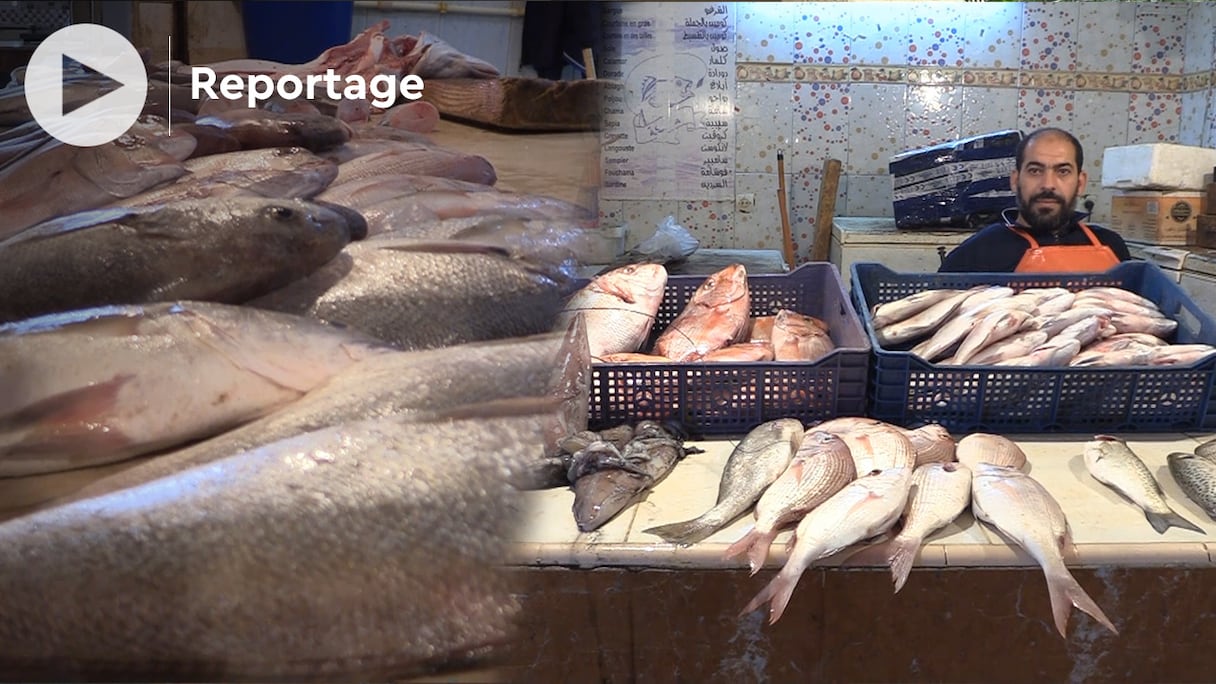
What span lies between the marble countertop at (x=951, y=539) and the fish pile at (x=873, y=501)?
0.7 inches

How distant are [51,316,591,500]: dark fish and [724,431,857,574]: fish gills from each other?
0.41 meters

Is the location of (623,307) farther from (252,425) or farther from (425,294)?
(252,425)

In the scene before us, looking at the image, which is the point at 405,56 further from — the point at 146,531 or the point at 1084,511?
the point at 1084,511

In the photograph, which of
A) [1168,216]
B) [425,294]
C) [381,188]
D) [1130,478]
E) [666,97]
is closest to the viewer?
[425,294]

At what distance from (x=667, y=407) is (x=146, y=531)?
3.31ft

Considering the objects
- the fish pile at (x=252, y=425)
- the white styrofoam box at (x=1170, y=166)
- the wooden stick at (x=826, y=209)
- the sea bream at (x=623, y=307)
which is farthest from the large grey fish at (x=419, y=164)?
the wooden stick at (x=826, y=209)

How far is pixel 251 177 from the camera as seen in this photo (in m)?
0.99

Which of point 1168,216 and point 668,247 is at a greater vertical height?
point 1168,216

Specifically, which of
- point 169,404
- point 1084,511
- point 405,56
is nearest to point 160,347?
point 169,404

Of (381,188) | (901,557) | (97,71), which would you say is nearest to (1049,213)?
(901,557)

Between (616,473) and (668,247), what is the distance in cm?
250

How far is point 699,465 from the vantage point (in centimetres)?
138

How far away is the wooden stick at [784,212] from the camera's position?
425cm

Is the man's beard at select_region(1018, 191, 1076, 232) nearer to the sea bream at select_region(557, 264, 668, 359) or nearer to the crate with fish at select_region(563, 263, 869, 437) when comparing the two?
the crate with fish at select_region(563, 263, 869, 437)
